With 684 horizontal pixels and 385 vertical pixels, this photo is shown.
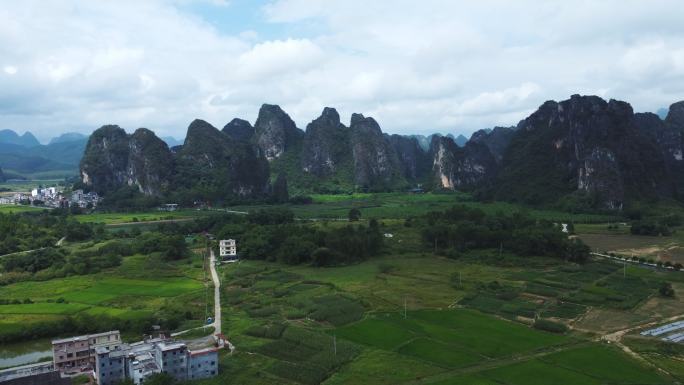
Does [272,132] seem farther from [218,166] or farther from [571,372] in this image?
[571,372]

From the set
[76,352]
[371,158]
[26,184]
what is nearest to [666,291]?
[76,352]

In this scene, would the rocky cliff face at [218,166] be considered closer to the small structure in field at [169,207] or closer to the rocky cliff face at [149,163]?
the rocky cliff face at [149,163]

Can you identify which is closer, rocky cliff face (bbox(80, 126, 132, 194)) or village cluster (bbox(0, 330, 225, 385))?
village cluster (bbox(0, 330, 225, 385))

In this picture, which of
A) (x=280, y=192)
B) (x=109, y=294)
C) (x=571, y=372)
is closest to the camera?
(x=571, y=372)

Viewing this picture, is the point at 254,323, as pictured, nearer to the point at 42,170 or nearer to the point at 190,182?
the point at 190,182

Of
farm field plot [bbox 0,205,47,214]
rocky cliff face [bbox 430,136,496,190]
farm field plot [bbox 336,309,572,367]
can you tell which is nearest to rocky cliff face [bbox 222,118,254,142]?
rocky cliff face [bbox 430,136,496,190]

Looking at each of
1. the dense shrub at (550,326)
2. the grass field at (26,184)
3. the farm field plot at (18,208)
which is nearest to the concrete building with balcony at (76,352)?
the dense shrub at (550,326)

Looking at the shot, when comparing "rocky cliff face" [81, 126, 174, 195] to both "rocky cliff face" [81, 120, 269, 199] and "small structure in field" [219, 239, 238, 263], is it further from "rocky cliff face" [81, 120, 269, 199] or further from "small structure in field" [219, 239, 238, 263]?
"small structure in field" [219, 239, 238, 263]
